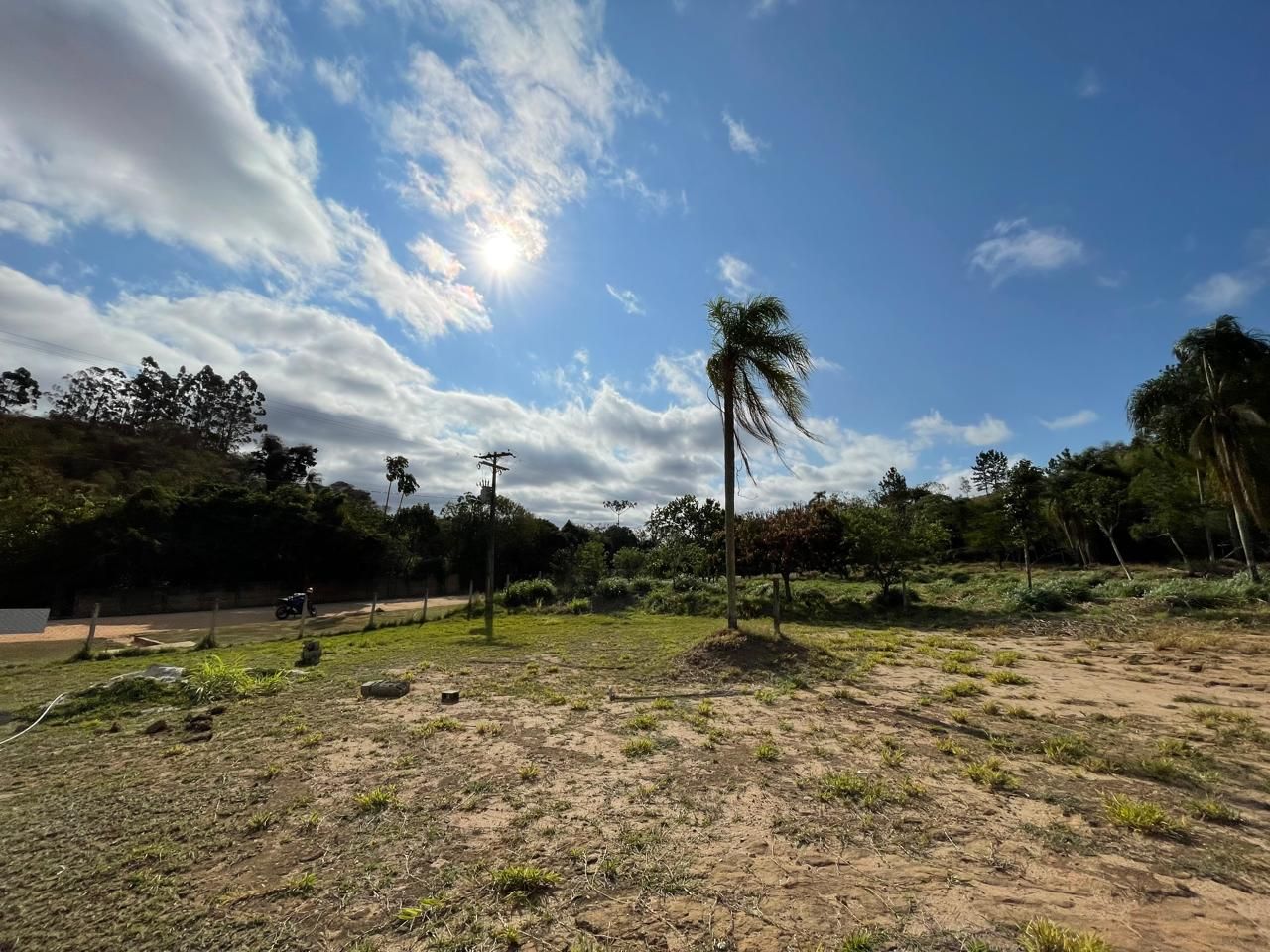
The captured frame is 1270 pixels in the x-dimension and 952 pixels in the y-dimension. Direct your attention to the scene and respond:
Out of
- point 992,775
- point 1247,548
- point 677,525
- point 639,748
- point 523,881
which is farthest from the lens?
point 677,525

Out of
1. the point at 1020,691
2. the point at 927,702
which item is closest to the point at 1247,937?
the point at 927,702

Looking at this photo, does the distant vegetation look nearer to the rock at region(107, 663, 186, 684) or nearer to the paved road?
the paved road

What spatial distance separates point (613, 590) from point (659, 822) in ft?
79.3

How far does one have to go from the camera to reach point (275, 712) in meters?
7.48

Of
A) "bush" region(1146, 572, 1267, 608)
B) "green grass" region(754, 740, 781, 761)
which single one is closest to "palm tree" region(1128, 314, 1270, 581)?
"bush" region(1146, 572, 1267, 608)

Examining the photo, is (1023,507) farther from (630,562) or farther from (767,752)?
(767,752)

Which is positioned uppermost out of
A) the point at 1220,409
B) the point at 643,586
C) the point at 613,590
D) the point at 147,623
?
the point at 1220,409

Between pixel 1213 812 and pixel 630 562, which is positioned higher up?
pixel 630 562

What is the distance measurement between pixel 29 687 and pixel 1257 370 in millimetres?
42750

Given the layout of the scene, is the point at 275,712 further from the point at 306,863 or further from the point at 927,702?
the point at 927,702

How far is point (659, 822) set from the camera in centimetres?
407

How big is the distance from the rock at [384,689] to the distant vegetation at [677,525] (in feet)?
26.1

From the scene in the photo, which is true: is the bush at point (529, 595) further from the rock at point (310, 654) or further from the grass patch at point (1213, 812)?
the grass patch at point (1213, 812)

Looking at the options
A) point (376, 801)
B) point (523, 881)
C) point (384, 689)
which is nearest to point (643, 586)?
point (384, 689)
